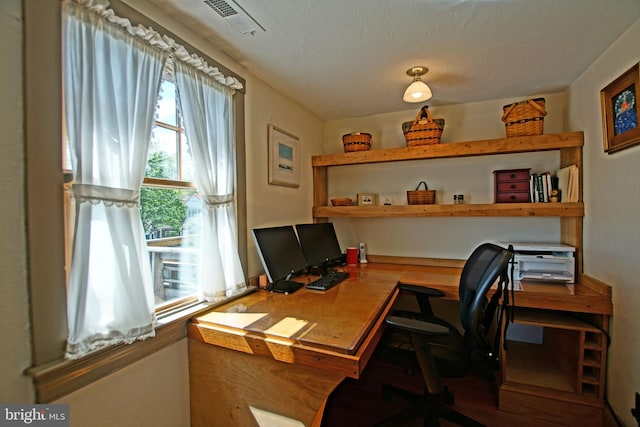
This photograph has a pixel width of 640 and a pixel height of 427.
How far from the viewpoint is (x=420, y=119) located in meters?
2.51

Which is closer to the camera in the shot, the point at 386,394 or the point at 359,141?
the point at 386,394

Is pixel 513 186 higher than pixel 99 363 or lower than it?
higher

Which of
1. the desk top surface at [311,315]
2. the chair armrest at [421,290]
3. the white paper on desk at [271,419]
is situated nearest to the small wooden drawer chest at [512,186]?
the chair armrest at [421,290]

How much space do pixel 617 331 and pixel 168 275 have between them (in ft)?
8.50

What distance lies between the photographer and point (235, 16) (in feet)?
4.58

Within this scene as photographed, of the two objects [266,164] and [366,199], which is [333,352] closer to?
[266,164]

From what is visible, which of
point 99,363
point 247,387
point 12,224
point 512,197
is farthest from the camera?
point 512,197

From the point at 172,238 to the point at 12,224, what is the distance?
0.68m

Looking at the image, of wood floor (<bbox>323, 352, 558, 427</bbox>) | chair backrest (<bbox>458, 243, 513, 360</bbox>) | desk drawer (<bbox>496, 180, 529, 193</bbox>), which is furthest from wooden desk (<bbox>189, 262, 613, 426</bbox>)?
desk drawer (<bbox>496, 180, 529, 193</bbox>)

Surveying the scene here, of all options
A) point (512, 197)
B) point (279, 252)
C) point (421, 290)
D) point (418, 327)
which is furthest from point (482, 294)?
Result: point (512, 197)

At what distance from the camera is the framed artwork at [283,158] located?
2252 mm

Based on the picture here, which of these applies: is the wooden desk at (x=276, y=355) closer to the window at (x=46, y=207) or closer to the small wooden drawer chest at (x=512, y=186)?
the window at (x=46, y=207)

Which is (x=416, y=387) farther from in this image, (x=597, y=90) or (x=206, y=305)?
(x=597, y=90)

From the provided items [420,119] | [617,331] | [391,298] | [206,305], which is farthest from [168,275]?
[617,331]
